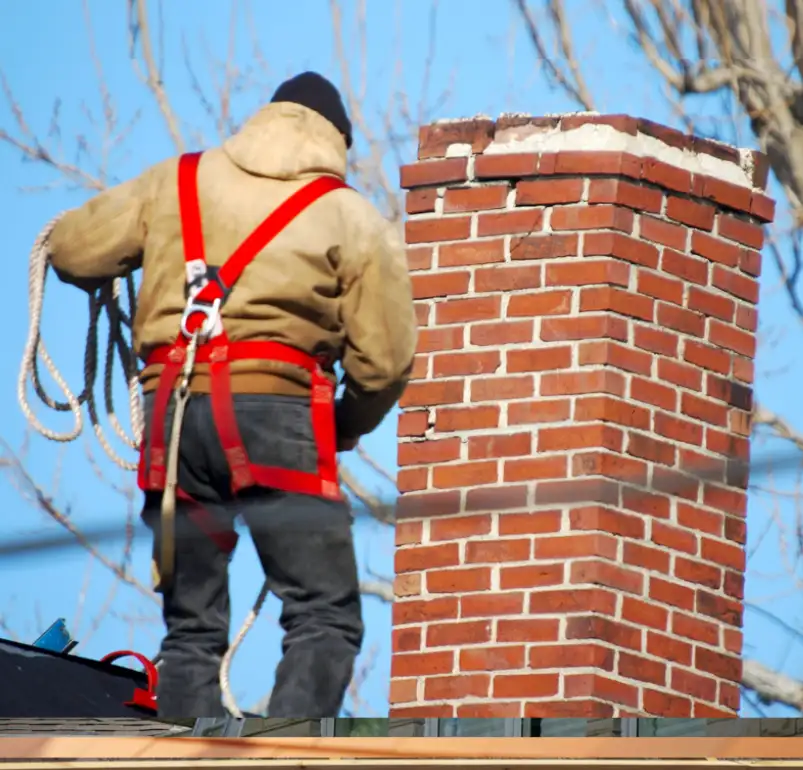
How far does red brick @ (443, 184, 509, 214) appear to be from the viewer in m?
6.66

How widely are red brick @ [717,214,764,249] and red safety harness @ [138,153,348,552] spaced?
157 centimetres

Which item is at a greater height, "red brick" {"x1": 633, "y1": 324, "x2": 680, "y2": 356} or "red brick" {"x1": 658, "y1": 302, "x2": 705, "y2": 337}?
"red brick" {"x1": 658, "y1": 302, "x2": 705, "y2": 337}

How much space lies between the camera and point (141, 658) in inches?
248

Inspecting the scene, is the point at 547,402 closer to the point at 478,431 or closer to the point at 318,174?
the point at 478,431

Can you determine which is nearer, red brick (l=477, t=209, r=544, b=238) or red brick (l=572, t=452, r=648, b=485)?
red brick (l=572, t=452, r=648, b=485)

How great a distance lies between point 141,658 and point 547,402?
130cm

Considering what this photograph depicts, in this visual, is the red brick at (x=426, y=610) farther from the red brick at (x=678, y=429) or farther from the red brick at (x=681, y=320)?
the red brick at (x=681, y=320)

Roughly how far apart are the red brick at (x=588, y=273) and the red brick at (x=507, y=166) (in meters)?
0.31

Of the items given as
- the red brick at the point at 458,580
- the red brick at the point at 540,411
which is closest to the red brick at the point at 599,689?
the red brick at the point at 458,580

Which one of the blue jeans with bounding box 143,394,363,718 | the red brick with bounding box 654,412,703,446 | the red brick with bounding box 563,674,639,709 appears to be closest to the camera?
the blue jeans with bounding box 143,394,363,718

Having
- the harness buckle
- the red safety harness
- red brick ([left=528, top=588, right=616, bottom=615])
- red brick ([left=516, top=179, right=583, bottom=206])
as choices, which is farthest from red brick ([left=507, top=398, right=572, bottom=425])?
the harness buckle

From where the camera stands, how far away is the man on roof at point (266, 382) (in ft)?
18.3

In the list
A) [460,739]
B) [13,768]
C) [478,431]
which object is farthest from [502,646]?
[13,768]

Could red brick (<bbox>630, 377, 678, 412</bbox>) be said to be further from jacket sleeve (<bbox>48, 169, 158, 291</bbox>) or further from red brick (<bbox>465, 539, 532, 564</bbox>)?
jacket sleeve (<bbox>48, 169, 158, 291</bbox>)
